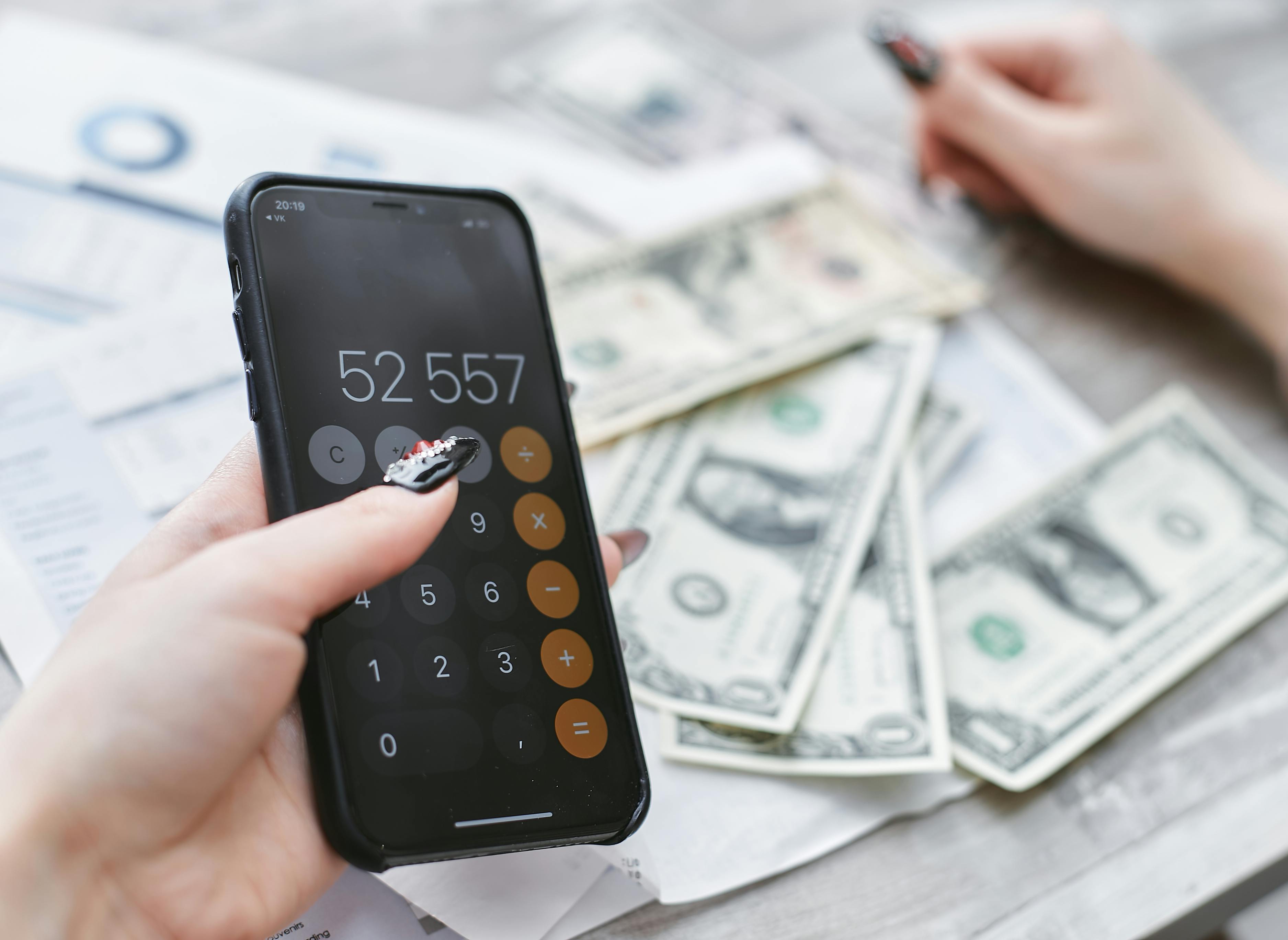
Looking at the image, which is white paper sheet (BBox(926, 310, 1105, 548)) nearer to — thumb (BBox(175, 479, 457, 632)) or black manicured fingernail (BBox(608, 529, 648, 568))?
black manicured fingernail (BBox(608, 529, 648, 568))

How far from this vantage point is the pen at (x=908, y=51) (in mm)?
610

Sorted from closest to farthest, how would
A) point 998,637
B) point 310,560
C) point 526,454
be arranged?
point 310,560 → point 526,454 → point 998,637

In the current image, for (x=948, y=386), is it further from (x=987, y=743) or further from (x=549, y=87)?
(x=549, y=87)

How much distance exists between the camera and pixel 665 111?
0.67m

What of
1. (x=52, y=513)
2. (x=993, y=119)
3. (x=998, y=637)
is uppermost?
(x=993, y=119)

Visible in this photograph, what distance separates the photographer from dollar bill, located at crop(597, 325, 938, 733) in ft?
1.46

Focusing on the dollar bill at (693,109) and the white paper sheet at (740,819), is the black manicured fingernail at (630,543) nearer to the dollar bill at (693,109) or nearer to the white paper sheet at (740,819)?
the white paper sheet at (740,819)

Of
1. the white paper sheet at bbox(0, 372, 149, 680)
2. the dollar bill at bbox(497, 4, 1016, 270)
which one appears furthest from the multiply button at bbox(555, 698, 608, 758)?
the dollar bill at bbox(497, 4, 1016, 270)

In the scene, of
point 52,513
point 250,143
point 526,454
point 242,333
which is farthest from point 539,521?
point 250,143

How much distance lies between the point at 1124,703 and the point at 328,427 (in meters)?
0.41

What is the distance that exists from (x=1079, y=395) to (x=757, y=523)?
0.83ft

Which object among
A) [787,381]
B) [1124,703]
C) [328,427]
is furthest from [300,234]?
[1124,703]

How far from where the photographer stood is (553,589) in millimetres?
363

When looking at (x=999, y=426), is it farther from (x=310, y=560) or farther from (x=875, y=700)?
(x=310, y=560)
